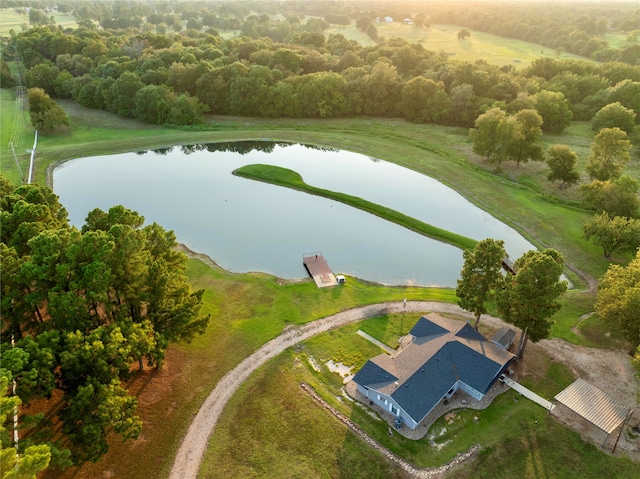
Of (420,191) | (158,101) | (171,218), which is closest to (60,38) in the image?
(158,101)

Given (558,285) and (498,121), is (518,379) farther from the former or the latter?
(498,121)

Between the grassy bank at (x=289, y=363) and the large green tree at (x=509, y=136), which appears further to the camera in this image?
the large green tree at (x=509, y=136)

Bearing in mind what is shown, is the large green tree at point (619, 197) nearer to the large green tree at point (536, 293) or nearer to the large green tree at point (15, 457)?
the large green tree at point (536, 293)

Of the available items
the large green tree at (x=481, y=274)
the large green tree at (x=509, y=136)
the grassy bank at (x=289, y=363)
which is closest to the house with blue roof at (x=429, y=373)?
the grassy bank at (x=289, y=363)

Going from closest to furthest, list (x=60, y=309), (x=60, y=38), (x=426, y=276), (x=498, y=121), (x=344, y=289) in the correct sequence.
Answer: (x=60, y=309), (x=344, y=289), (x=426, y=276), (x=498, y=121), (x=60, y=38)

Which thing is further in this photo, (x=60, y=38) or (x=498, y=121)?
(x=60, y=38)

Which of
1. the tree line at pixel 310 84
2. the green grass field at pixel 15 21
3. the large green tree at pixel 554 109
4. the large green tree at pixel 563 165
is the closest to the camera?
the large green tree at pixel 563 165
